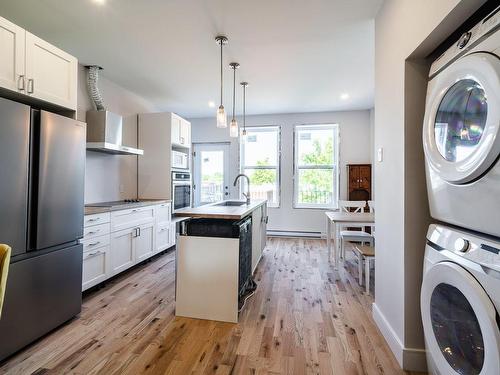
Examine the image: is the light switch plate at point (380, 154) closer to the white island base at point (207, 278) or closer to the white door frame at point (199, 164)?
the white island base at point (207, 278)

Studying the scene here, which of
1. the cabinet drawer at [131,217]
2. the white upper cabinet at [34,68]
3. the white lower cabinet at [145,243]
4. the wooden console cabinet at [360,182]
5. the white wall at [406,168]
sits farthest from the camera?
the wooden console cabinet at [360,182]

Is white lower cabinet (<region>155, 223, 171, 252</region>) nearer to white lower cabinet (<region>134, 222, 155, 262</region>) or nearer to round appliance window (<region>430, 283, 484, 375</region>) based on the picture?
white lower cabinet (<region>134, 222, 155, 262</region>)

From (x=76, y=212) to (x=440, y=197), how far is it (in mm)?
2577

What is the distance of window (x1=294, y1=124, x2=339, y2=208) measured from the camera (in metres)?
5.25

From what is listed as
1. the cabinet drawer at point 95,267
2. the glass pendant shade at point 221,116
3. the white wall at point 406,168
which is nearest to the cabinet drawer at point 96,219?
the cabinet drawer at point 95,267

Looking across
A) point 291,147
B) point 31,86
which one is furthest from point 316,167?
point 31,86

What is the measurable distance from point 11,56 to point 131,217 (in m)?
1.91

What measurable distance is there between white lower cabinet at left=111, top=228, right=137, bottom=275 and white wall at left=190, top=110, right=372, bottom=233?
279 centimetres

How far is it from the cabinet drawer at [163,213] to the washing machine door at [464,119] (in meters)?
3.38

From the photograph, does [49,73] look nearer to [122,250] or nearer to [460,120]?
[122,250]

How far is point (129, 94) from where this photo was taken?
13.4 feet

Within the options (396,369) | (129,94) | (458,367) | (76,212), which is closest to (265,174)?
(129,94)

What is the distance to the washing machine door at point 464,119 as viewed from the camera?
2.95ft

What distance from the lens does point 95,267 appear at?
2611mm
